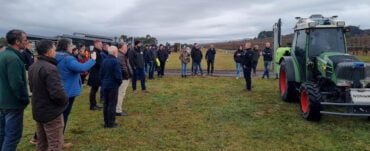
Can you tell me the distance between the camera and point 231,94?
11.8 meters

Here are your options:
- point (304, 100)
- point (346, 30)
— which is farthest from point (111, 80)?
point (346, 30)

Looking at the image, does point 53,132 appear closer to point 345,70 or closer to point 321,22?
point 345,70

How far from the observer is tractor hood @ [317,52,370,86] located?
24.6ft

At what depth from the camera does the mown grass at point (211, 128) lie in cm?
611

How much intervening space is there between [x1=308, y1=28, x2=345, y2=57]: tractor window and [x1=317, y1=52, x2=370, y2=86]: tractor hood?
829 millimetres

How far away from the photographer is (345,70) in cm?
750

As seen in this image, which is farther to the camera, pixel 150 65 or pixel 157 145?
pixel 150 65

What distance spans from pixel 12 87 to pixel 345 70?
255 inches

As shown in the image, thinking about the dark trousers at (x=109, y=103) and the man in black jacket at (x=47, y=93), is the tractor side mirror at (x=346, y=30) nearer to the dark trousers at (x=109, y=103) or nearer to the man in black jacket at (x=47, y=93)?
the dark trousers at (x=109, y=103)

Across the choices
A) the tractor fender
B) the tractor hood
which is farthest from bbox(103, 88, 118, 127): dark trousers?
the tractor fender

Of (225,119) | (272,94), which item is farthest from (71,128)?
(272,94)

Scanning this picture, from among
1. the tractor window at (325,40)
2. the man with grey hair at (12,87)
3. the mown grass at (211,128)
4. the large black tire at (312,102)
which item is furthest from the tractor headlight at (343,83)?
the man with grey hair at (12,87)

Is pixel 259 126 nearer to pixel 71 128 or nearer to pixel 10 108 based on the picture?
pixel 71 128

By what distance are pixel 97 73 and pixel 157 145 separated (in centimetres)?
347
